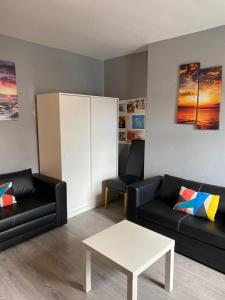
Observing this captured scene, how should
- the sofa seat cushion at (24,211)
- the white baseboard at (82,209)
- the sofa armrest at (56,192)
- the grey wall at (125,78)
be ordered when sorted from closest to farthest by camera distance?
the sofa seat cushion at (24,211) < the sofa armrest at (56,192) < the white baseboard at (82,209) < the grey wall at (125,78)

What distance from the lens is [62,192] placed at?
118 inches

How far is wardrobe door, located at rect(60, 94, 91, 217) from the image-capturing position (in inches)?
122

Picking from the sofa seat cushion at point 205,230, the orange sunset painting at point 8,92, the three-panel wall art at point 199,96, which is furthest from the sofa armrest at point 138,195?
the orange sunset painting at point 8,92

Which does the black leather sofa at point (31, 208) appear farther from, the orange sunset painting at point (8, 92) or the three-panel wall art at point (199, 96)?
the three-panel wall art at point (199, 96)

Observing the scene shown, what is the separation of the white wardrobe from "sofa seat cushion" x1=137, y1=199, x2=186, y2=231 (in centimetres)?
106

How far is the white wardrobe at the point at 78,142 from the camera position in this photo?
311 cm

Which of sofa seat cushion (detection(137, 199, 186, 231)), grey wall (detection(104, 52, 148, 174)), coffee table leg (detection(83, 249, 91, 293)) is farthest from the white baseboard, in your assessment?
coffee table leg (detection(83, 249, 91, 293))

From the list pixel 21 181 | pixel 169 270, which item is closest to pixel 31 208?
pixel 21 181

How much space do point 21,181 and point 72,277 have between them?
4.87 ft

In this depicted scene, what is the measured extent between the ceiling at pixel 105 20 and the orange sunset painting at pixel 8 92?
1.42ft

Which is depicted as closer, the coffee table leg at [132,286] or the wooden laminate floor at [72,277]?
the coffee table leg at [132,286]

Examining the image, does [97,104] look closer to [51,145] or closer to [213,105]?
[51,145]

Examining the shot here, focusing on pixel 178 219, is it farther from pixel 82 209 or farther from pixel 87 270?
pixel 82 209

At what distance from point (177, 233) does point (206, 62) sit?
2.05 m
